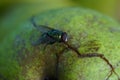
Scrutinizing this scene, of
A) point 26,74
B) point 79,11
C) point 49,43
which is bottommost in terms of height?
point 26,74

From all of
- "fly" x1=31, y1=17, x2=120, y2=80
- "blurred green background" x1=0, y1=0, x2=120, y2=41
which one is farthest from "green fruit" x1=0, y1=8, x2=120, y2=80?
"blurred green background" x1=0, y1=0, x2=120, y2=41

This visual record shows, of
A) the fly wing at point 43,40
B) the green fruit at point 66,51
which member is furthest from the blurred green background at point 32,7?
the fly wing at point 43,40

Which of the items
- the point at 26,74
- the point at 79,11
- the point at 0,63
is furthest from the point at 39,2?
the point at 26,74

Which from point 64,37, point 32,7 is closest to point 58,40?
point 64,37

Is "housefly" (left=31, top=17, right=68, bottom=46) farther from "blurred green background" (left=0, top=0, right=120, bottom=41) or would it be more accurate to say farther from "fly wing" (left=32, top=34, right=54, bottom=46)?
"blurred green background" (left=0, top=0, right=120, bottom=41)

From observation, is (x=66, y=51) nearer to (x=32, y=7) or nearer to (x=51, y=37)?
(x=51, y=37)

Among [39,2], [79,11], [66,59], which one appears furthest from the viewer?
[39,2]

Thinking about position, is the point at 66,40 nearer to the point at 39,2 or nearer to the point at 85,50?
the point at 85,50
